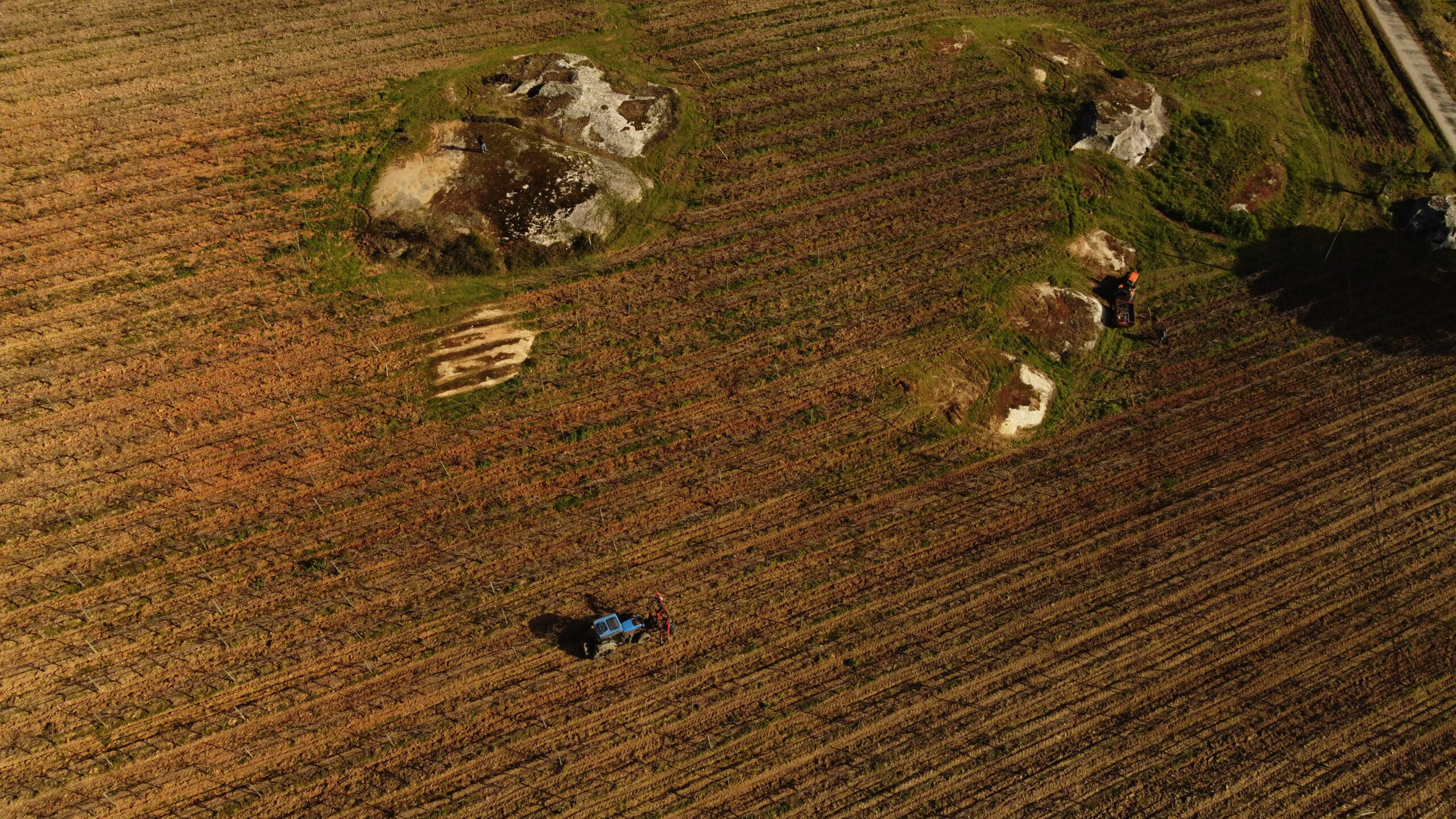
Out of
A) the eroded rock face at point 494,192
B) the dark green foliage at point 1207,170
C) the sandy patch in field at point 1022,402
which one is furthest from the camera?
the dark green foliage at point 1207,170

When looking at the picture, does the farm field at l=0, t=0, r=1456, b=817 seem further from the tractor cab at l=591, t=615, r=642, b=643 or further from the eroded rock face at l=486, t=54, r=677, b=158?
the eroded rock face at l=486, t=54, r=677, b=158

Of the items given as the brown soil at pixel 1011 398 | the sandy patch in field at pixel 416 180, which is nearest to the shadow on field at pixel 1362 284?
the brown soil at pixel 1011 398

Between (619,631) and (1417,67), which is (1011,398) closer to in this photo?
(619,631)

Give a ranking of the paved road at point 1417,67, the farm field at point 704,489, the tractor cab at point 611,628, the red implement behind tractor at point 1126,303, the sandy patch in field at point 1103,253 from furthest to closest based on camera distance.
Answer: the paved road at point 1417,67
the sandy patch in field at point 1103,253
the red implement behind tractor at point 1126,303
the tractor cab at point 611,628
the farm field at point 704,489

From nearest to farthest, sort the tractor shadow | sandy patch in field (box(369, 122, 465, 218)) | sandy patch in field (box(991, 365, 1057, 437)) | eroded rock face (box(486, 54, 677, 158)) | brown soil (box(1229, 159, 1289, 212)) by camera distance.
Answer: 1. sandy patch in field (box(991, 365, 1057, 437))
2. the tractor shadow
3. sandy patch in field (box(369, 122, 465, 218))
4. eroded rock face (box(486, 54, 677, 158))
5. brown soil (box(1229, 159, 1289, 212))

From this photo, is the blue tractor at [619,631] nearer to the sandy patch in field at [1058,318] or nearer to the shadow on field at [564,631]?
the shadow on field at [564,631]

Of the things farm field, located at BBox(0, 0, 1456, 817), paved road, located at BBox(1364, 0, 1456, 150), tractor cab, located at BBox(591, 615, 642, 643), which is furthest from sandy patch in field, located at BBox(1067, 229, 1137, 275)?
tractor cab, located at BBox(591, 615, 642, 643)

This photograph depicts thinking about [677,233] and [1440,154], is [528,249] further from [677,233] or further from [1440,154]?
[1440,154]
